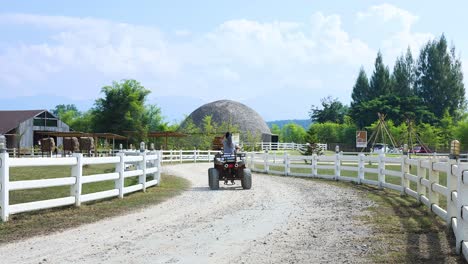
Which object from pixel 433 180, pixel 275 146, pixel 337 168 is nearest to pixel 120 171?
pixel 433 180

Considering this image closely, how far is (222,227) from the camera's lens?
9.50m

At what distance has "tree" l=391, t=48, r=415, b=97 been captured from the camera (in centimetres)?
10381

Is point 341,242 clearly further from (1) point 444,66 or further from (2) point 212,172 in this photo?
(1) point 444,66

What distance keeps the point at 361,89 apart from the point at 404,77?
864 centimetres

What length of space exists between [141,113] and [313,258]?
2819 inches

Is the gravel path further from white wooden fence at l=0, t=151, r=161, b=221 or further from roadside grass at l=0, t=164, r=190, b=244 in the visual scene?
white wooden fence at l=0, t=151, r=161, b=221

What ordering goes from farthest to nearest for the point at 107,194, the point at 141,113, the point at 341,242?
the point at 141,113
the point at 107,194
the point at 341,242

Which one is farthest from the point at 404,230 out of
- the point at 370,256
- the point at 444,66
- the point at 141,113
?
the point at 444,66

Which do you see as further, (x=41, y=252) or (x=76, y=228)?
(x=76, y=228)

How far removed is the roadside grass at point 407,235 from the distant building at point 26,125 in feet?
177

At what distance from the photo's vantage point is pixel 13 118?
6425cm

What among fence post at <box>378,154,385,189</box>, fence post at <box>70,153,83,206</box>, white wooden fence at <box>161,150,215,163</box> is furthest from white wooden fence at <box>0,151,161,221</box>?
white wooden fence at <box>161,150,215,163</box>

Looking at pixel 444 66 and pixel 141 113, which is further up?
pixel 444 66

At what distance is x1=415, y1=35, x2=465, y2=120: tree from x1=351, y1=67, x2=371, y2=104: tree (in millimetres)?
11190
